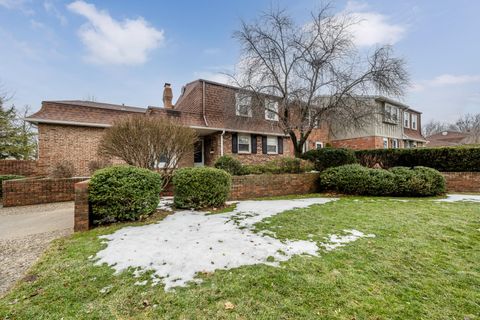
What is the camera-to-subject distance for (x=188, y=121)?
1280 cm

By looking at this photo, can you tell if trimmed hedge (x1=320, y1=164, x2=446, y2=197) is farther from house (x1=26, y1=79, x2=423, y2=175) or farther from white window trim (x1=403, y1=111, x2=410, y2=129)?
white window trim (x1=403, y1=111, x2=410, y2=129)

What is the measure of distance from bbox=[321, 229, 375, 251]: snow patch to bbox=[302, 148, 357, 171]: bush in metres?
5.96

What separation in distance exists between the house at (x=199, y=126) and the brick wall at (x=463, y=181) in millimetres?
5882

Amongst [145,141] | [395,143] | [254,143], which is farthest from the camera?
[395,143]

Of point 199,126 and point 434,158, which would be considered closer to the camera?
point 434,158

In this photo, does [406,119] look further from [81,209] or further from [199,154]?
[81,209]

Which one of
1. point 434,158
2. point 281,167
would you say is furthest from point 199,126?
point 434,158

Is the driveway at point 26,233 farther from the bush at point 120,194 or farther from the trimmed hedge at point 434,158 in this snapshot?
the trimmed hedge at point 434,158

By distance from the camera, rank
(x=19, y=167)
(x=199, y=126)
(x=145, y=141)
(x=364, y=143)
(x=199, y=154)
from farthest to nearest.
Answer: (x=364, y=143)
(x=199, y=154)
(x=199, y=126)
(x=19, y=167)
(x=145, y=141)

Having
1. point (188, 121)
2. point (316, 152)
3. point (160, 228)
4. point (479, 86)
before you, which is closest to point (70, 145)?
point (188, 121)

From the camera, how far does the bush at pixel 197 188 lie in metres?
6.00

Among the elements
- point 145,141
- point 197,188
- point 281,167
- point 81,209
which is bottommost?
point 81,209

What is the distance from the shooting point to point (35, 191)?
25.2ft

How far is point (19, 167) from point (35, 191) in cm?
489
